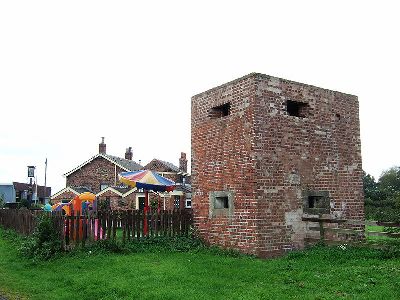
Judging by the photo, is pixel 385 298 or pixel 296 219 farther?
pixel 296 219

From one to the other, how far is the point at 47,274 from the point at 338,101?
29.6 feet

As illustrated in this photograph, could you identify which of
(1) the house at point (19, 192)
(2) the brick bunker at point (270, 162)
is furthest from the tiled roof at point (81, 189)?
(2) the brick bunker at point (270, 162)

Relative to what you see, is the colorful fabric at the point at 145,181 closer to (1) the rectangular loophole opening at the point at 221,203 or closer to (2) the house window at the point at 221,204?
(2) the house window at the point at 221,204

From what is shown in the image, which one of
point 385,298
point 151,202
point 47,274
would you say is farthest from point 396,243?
point 151,202

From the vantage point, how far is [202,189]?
11711mm

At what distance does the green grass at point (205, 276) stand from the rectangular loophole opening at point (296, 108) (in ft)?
12.3

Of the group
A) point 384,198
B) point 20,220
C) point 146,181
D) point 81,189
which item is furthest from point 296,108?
point 384,198

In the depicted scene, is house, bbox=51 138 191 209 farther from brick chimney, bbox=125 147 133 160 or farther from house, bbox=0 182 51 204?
house, bbox=0 182 51 204

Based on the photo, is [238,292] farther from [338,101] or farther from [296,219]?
[338,101]

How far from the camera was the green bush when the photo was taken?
35.0 feet

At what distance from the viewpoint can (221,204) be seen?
36.6 feet

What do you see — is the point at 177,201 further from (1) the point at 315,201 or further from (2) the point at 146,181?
(1) the point at 315,201

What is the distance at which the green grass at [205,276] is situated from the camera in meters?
6.59

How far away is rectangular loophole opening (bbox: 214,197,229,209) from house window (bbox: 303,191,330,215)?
6.78ft
